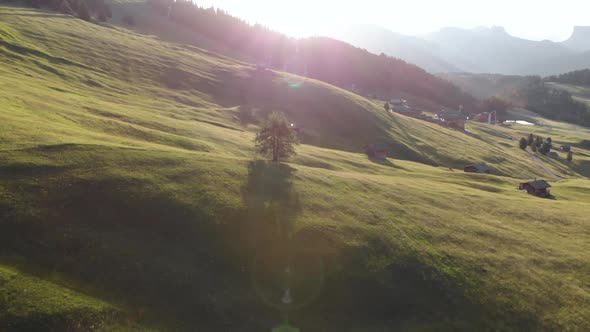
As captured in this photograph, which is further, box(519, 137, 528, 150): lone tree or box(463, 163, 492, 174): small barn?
box(519, 137, 528, 150): lone tree

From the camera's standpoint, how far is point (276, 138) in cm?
5878

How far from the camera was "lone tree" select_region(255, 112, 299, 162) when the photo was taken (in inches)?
2313

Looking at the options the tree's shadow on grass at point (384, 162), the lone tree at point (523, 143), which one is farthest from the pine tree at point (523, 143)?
the tree's shadow on grass at point (384, 162)

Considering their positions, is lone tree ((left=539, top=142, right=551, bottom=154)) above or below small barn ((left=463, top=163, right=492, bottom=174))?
above

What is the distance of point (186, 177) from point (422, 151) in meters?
100

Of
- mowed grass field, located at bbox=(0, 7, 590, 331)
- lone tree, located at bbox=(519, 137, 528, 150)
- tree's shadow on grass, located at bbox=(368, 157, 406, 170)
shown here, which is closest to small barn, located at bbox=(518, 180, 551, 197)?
mowed grass field, located at bbox=(0, 7, 590, 331)

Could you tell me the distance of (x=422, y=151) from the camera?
405 ft

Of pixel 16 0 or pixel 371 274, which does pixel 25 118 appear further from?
pixel 16 0

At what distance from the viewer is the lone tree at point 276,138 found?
58.8 m

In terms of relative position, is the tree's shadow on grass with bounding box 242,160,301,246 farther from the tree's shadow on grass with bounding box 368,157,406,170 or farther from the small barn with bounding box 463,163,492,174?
the small barn with bounding box 463,163,492,174

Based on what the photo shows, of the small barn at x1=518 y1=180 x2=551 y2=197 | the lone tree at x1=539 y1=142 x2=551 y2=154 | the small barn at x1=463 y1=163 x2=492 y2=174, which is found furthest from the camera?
the lone tree at x1=539 y1=142 x2=551 y2=154

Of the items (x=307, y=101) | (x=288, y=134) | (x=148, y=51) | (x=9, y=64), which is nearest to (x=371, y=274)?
(x=288, y=134)

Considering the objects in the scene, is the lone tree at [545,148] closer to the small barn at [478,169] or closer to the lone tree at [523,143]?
the lone tree at [523,143]

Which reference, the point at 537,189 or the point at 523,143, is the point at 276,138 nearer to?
the point at 537,189
